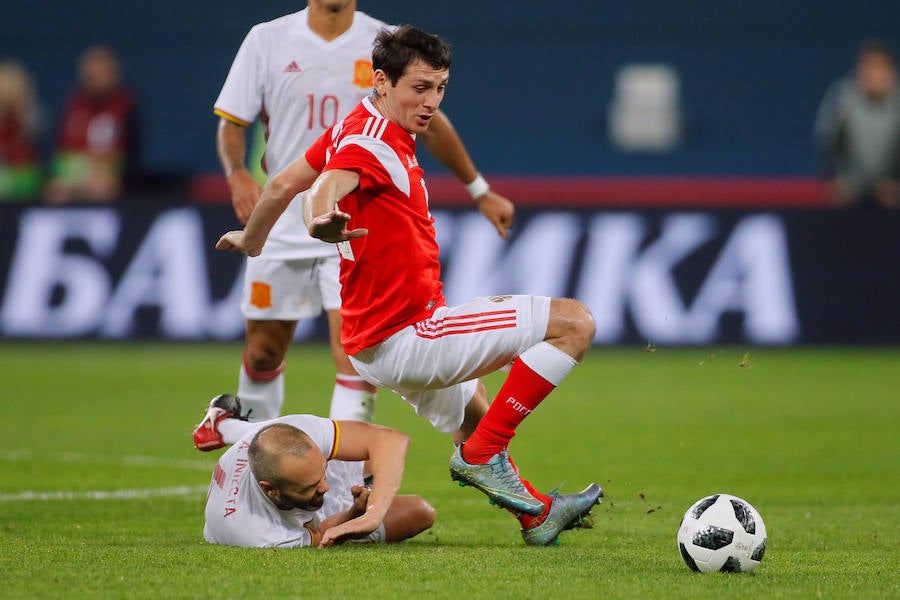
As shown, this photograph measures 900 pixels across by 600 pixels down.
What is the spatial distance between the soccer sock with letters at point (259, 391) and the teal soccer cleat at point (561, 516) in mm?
2009

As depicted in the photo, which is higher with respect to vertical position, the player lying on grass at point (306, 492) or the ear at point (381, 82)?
the ear at point (381, 82)

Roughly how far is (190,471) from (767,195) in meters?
9.10

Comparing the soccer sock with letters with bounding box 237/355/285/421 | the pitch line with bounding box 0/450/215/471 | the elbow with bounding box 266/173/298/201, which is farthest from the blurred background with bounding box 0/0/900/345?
the elbow with bounding box 266/173/298/201

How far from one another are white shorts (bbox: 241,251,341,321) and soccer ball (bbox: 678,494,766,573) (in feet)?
8.30

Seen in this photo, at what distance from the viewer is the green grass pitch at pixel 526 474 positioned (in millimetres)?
4738

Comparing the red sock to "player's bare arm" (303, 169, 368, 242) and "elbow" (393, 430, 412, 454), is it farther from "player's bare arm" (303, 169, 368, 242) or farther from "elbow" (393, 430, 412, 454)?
"player's bare arm" (303, 169, 368, 242)

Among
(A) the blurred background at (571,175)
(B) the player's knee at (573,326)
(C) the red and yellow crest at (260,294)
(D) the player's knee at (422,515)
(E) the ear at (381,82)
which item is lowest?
(A) the blurred background at (571,175)

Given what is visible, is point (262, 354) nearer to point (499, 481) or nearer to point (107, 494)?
point (107, 494)

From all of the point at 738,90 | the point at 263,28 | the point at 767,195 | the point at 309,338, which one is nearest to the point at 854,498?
the point at 263,28

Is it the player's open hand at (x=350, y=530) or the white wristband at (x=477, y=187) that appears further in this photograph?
the white wristband at (x=477, y=187)

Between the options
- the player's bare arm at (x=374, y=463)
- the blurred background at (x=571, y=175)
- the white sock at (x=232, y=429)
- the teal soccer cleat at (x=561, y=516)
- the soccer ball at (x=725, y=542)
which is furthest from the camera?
the blurred background at (x=571, y=175)

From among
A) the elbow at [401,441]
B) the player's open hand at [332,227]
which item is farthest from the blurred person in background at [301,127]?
the player's open hand at [332,227]

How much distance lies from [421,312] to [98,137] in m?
10.5

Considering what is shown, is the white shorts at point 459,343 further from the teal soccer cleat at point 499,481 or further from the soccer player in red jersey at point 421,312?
the teal soccer cleat at point 499,481
